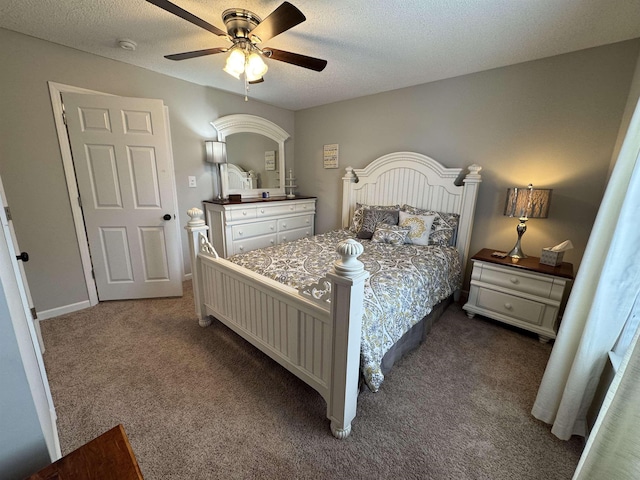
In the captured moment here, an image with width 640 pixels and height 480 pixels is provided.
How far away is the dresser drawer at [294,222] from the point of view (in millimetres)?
3635

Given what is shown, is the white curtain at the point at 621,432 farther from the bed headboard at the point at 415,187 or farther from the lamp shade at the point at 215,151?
the lamp shade at the point at 215,151

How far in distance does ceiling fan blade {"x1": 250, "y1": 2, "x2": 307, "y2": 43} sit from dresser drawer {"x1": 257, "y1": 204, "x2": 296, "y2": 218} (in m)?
1.97

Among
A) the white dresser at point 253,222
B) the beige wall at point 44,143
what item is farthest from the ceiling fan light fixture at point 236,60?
the beige wall at point 44,143

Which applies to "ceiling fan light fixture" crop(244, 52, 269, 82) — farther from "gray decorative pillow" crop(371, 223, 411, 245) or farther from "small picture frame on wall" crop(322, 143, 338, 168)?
"small picture frame on wall" crop(322, 143, 338, 168)

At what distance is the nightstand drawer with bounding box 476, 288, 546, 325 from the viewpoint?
212cm

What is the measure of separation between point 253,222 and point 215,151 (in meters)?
0.96

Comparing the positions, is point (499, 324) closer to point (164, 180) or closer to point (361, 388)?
point (361, 388)

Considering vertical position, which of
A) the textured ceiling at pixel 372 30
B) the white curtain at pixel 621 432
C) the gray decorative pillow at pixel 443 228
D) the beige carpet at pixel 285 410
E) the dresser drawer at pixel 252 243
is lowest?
the beige carpet at pixel 285 410

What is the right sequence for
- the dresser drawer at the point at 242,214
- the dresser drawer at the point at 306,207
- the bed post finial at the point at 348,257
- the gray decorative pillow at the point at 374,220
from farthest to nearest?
1. the dresser drawer at the point at 306,207
2. the dresser drawer at the point at 242,214
3. the gray decorative pillow at the point at 374,220
4. the bed post finial at the point at 348,257

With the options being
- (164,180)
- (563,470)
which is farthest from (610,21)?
(164,180)

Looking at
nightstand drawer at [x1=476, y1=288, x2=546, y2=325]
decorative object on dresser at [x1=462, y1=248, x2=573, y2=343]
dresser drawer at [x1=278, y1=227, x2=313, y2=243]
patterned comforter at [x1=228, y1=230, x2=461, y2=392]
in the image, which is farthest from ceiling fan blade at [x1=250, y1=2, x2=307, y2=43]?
nightstand drawer at [x1=476, y1=288, x2=546, y2=325]

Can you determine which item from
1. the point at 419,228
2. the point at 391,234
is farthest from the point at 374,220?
the point at 419,228

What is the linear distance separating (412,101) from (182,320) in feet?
10.9

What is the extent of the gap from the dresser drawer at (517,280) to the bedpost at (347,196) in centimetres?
178
